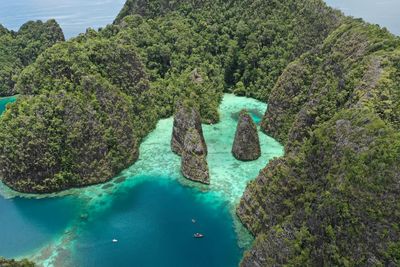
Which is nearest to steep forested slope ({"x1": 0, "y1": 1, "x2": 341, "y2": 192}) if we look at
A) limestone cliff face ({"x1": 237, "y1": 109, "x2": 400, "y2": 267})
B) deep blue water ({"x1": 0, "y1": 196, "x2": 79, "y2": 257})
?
deep blue water ({"x1": 0, "y1": 196, "x2": 79, "y2": 257})

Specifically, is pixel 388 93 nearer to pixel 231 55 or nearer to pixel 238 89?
pixel 238 89

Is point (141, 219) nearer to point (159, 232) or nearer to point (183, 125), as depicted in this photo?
point (159, 232)

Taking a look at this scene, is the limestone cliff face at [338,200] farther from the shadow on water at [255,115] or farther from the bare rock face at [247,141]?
the shadow on water at [255,115]

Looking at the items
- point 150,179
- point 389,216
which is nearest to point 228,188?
point 150,179

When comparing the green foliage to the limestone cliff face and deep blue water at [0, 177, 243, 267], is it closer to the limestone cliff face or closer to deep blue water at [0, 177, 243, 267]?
deep blue water at [0, 177, 243, 267]

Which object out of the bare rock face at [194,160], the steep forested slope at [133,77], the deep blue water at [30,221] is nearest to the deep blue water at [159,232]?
the bare rock face at [194,160]
